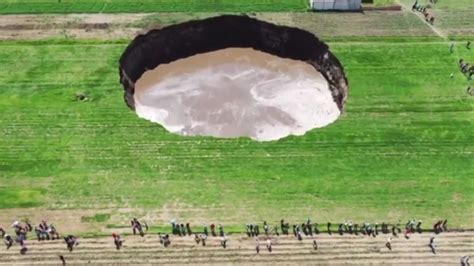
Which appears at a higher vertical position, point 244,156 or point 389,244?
point 244,156

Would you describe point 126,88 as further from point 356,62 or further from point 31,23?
point 356,62

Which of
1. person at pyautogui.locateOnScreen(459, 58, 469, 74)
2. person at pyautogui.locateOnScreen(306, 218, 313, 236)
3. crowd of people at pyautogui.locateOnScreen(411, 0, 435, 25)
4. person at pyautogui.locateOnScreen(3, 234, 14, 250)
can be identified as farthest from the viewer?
→ crowd of people at pyautogui.locateOnScreen(411, 0, 435, 25)

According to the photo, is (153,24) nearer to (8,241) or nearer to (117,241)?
(117,241)

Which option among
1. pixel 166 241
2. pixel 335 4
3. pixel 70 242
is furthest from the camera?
pixel 335 4

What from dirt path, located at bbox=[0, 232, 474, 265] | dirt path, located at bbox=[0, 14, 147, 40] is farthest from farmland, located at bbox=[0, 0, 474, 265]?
dirt path, located at bbox=[0, 14, 147, 40]

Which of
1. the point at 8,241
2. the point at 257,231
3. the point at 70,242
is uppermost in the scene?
the point at 257,231

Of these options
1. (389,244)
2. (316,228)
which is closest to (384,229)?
(389,244)

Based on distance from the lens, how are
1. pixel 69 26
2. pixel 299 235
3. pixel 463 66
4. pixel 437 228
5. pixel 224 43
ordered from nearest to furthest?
pixel 299 235 < pixel 437 228 < pixel 463 66 < pixel 69 26 < pixel 224 43

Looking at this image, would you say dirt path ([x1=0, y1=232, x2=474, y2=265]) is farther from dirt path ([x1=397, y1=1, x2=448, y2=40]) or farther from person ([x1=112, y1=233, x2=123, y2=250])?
dirt path ([x1=397, y1=1, x2=448, y2=40])
